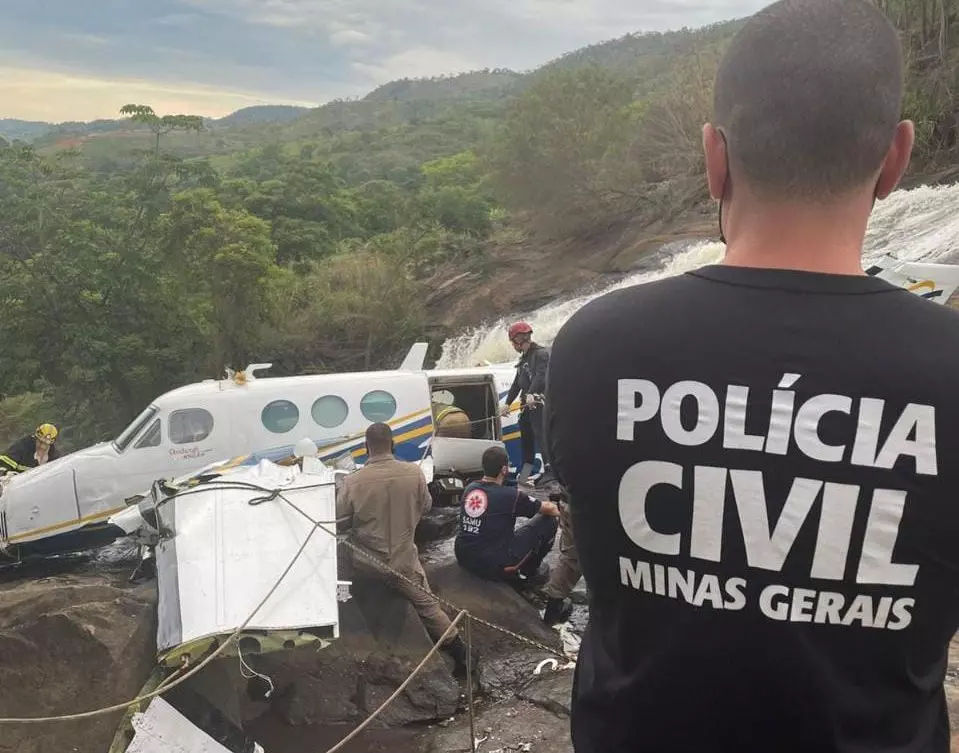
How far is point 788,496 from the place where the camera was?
1180 mm

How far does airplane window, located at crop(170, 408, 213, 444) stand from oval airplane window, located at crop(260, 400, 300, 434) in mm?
739

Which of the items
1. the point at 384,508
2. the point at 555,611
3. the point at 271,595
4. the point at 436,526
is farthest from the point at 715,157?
the point at 436,526

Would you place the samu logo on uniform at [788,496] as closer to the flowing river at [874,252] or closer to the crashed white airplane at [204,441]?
the crashed white airplane at [204,441]

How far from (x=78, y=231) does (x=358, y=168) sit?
233ft

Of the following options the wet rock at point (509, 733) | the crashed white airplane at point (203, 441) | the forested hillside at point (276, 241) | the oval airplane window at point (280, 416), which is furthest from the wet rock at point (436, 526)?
the forested hillside at point (276, 241)

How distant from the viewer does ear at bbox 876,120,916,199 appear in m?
1.30

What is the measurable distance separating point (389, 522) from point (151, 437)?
18.0ft

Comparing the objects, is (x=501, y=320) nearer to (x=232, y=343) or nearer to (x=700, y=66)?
(x=232, y=343)

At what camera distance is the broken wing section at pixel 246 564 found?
5.59m

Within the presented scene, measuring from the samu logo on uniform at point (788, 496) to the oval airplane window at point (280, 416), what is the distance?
34.7 feet

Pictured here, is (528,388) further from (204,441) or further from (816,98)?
(816,98)

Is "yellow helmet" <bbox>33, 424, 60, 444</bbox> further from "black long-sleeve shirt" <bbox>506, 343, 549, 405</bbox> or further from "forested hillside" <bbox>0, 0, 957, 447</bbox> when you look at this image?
"forested hillside" <bbox>0, 0, 957, 447</bbox>

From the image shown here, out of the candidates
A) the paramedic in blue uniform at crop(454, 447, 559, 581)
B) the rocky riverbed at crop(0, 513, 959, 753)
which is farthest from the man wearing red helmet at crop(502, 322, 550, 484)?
the rocky riverbed at crop(0, 513, 959, 753)

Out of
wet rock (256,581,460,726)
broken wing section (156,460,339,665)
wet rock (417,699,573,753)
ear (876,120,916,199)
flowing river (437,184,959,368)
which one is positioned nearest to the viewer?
ear (876,120,916,199)
